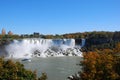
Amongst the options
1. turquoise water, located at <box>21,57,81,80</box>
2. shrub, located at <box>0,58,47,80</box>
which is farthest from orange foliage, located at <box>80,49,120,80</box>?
turquoise water, located at <box>21,57,81,80</box>

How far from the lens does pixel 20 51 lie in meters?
72.7

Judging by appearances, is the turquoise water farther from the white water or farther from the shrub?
the white water

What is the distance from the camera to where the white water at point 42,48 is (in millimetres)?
71812

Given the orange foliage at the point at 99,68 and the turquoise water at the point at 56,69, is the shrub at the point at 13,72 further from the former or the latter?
the turquoise water at the point at 56,69

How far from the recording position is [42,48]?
76000 millimetres

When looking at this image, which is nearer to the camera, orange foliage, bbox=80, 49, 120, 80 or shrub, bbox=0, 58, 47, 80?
orange foliage, bbox=80, 49, 120, 80

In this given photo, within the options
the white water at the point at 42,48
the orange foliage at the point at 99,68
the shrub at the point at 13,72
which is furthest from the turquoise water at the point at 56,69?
the white water at the point at 42,48

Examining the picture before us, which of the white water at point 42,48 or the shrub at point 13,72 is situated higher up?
the shrub at point 13,72

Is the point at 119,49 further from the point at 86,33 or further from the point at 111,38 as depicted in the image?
the point at 86,33

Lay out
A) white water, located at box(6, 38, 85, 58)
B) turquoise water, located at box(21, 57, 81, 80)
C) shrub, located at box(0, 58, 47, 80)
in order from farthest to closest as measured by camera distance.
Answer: white water, located at box(6, 38, 85, 58) → turquoise water, located at box(21, 57, 81, 80) → shrub, located at box(0, 58, 47, 80)

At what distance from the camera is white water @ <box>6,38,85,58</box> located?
71.8m

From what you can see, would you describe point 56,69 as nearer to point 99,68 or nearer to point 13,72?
point 13,72

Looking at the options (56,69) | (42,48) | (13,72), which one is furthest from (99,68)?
(42,48)

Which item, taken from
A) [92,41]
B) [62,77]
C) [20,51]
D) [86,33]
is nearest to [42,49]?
[20,51]
